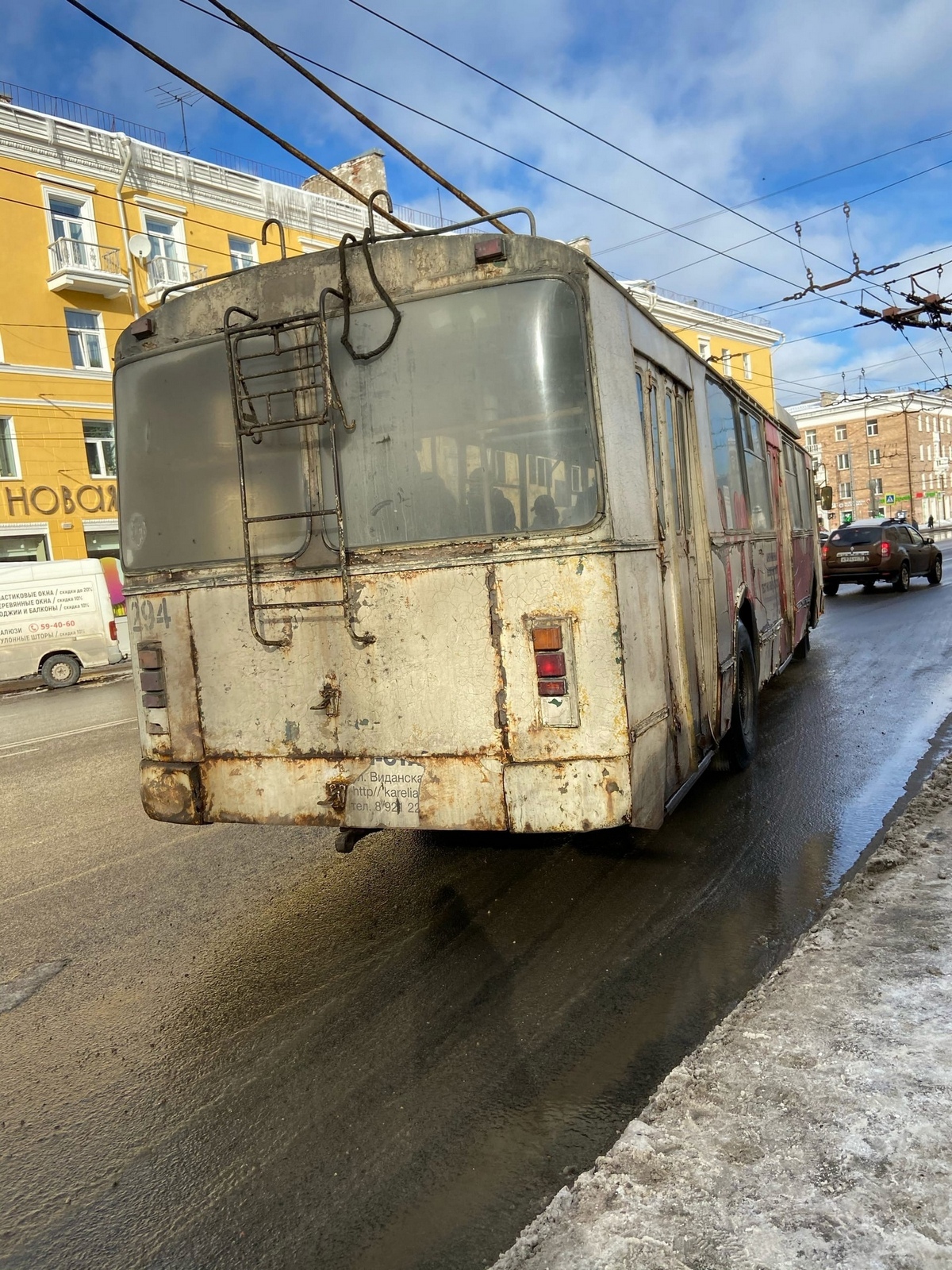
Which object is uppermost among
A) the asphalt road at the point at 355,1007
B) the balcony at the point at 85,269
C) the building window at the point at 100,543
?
the balcony at the point at 85,269

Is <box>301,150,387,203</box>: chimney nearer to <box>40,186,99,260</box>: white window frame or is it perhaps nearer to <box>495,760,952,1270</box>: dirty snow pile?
<box>40,186,99,260</box>: white window frame

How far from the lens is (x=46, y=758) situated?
382 inches

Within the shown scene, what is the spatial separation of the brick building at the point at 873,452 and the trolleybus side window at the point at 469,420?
274ft

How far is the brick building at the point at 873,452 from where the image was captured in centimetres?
8456

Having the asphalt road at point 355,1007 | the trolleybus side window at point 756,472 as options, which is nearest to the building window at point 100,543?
the asphalt road at point 355,1007

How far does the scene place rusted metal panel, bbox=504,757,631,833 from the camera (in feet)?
13.0

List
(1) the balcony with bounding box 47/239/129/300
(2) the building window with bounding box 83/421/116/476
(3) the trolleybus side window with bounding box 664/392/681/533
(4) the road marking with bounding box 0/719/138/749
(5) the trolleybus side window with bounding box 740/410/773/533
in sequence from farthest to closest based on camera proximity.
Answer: (2) the building window with bounding box 83/421/116/476, (1) the balcony with bounding box 47/239/129/300, (4) the road marking with bounding box 0/719/138/749, (5) the trolleybus side window with bounding box 740/410/773/533, (3) the trolleybus side window with bounding box 664/392/681/533

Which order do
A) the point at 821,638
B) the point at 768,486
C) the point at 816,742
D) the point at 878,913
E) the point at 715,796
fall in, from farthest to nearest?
the point at 821,638 → the point at 768,486 → the point at 816,742 → the point at 715,796 → the point at 878,913

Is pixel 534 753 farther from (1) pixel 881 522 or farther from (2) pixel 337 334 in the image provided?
(1) pixel 881 522

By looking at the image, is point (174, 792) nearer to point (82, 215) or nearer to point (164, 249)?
point (82, 215)

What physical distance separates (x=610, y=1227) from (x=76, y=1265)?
1411mm

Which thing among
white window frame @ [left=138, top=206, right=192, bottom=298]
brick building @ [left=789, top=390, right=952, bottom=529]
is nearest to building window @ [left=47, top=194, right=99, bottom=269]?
white window frame @ [left=138, top=206, right=192, bottom=298]

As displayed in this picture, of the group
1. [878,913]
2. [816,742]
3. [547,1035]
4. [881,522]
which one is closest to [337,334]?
[547,1035]

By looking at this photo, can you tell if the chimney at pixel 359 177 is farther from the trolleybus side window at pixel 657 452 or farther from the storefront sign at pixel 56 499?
the trolleybus side window at pixel 657 452
